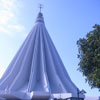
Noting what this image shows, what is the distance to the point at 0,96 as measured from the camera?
34688 millimetres

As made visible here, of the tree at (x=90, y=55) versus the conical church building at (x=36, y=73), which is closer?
the tree at (x=90, y=55)

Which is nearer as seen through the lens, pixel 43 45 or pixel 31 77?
pixel 31 77

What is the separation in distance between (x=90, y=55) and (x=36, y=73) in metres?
22.4

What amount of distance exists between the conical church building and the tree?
42.1ft

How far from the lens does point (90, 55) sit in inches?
704

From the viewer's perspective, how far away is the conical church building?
112ft

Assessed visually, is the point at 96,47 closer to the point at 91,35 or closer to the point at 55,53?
the point at 91,35

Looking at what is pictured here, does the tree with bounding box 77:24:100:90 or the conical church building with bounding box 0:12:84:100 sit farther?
the conical church building with bounding box 0:12:84:100

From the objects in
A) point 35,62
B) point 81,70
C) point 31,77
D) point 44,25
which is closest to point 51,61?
point 35,62

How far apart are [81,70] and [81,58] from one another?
3.06 ft

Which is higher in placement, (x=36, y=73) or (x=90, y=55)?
(x=36, y=73)

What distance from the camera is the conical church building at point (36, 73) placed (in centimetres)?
3406

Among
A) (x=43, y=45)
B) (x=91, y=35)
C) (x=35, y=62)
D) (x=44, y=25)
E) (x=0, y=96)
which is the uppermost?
(x=44, y=25)

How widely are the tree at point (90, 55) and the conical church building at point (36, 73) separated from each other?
12.8 m
